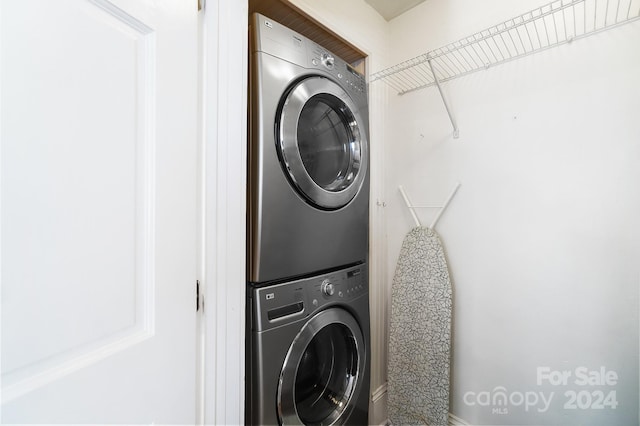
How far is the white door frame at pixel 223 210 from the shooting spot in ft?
2.64

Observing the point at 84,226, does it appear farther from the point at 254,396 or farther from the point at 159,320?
the point at 254,396

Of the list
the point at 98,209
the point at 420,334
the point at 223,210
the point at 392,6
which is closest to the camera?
the point at 98,209

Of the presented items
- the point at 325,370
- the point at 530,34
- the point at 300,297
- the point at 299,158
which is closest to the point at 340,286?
the point at 300,297

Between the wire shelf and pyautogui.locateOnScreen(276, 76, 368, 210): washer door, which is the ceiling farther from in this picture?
pyautogui.locateOnScreen(276, 76, 368, 210): washer door

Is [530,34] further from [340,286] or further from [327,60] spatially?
[340,286]

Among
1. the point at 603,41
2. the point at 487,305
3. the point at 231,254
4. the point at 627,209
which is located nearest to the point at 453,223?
the point at 487,305

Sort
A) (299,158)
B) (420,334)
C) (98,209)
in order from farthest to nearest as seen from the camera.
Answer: (420,334), (299,158), (98,209)

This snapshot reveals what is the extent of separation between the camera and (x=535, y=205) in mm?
1281

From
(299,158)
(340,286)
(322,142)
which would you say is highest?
(322,142)

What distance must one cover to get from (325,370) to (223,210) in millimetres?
941

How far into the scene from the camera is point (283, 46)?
3.27 feet

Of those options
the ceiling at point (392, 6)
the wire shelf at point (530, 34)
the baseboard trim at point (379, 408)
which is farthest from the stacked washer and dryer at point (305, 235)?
the ceiling at point (392, 6)

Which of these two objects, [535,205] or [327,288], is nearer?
[327,288]

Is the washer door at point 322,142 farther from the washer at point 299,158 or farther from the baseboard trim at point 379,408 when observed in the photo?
the baseboard trim at point 379,408
